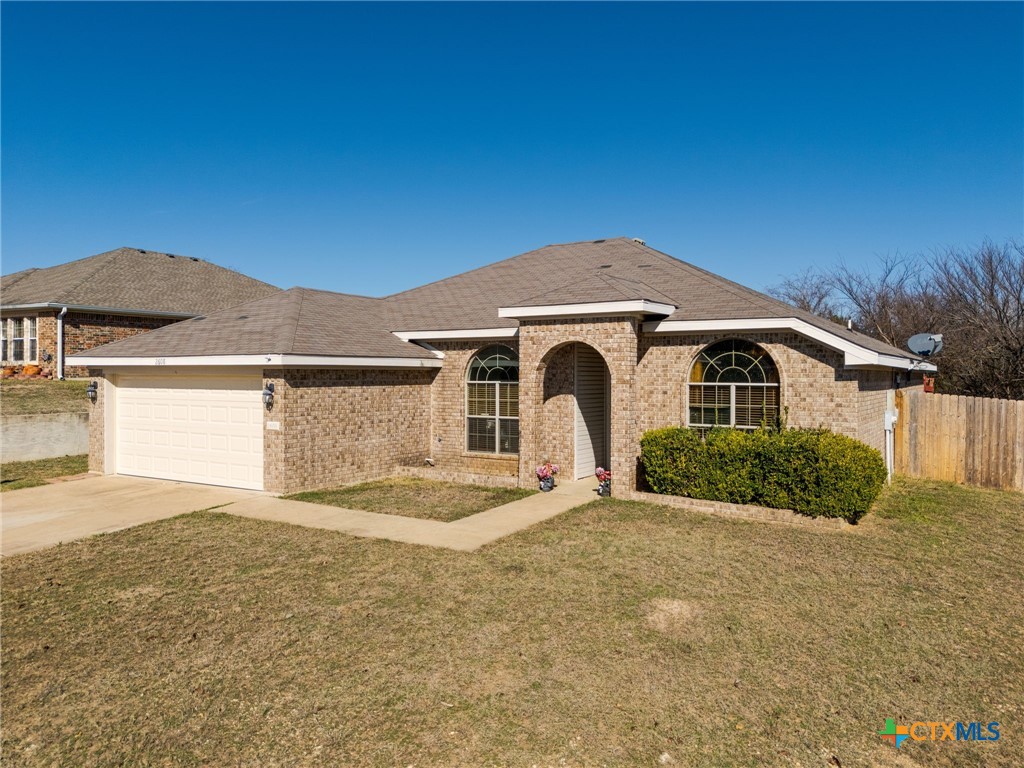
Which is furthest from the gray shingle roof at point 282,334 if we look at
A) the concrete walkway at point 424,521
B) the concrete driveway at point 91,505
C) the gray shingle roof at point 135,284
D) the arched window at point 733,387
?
the gray shingle roof at point 135,284

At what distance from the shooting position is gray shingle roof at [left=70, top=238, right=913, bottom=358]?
12.4 metres

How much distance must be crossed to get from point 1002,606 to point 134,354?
1497cm

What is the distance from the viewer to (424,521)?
33.0ft

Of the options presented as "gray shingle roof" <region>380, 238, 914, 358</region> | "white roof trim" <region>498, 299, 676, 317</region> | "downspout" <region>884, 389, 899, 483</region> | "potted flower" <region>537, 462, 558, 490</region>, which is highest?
"gray shingle roof" <region>380, 238, 914, 358</region>

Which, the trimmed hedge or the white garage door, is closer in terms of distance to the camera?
the trimmed hedge

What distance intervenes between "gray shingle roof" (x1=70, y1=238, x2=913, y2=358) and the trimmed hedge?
227 centimetres

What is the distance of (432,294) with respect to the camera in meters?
17.9

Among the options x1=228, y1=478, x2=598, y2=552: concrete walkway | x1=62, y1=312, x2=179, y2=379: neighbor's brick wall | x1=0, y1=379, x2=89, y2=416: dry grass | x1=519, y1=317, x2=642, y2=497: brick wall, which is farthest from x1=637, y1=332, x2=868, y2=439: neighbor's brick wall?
x1=62, y1=312, x2=179, y2=379: neighbor's brick wall

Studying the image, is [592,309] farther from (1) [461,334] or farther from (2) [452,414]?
(2) [452,414]

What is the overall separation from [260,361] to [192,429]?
283cm

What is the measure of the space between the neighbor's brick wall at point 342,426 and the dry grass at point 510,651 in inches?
134

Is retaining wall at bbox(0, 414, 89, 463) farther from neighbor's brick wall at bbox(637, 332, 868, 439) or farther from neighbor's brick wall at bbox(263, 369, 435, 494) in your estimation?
neighbor's brick wall at bbox(637, 332, 868, 439)

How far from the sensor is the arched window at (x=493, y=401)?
1462 centimetres

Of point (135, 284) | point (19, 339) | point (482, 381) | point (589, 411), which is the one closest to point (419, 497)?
point (482, 381)
